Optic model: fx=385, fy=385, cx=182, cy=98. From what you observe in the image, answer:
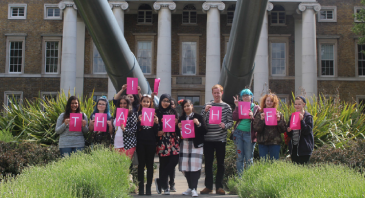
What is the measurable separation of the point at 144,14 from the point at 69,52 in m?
6.75

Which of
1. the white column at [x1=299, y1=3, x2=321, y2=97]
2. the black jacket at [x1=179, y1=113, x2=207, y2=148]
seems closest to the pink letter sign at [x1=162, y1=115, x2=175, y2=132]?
the black jacket at [x1=179, y1=113, x2=207, y2=148]

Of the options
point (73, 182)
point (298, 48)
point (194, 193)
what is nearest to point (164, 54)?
point (298, 48)

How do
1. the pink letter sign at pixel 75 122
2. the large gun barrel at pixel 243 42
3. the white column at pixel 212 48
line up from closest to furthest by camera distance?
1. the large gun barrel at pixel 243 42
2. the pink letter sign at pixel 75 122
3. the white column at pixel 212 48

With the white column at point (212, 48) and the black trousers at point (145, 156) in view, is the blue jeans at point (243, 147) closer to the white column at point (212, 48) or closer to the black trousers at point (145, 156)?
the black trousers at point (145, 156)

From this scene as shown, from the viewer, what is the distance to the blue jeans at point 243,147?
252 inches

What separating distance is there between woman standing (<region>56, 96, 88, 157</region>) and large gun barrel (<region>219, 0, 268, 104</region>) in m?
2.68

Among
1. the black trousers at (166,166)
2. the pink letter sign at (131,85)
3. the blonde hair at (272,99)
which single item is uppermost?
the pink letter sign at (131,85)

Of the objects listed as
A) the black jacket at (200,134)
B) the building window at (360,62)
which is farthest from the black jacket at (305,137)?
the building window at (360,62)

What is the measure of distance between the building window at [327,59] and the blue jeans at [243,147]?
23.9 metres

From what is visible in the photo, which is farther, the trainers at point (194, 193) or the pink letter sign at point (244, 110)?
the pink letter sign at point (244, 110)

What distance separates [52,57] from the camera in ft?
92.6

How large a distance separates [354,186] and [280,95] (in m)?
25.4

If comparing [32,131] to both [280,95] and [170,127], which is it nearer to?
[170,127]

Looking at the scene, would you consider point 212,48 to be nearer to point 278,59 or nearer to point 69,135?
point 278,59
